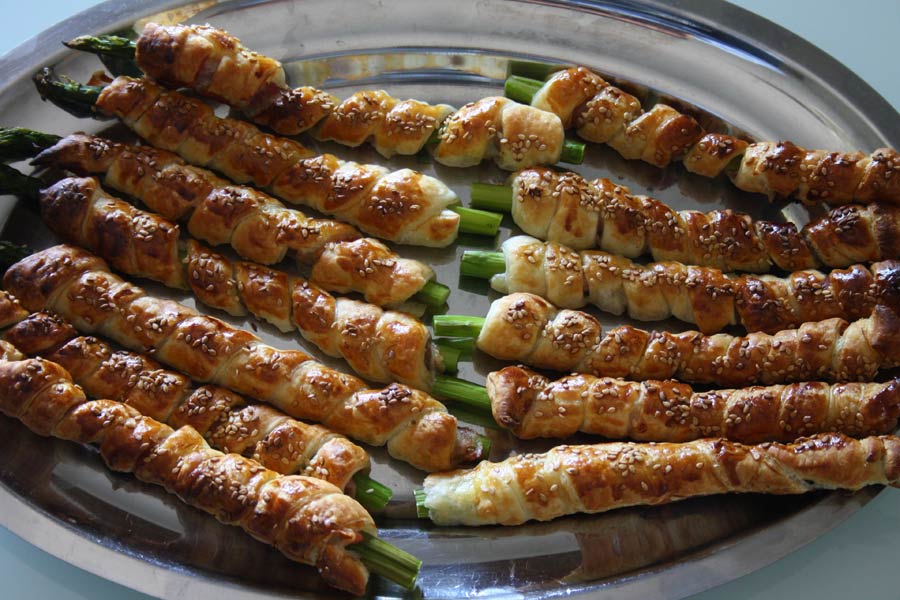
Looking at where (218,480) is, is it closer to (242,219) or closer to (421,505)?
(421,505)

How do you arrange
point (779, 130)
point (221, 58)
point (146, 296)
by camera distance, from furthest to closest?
point (779, 130) → point (221, 58) → point (146, 296)

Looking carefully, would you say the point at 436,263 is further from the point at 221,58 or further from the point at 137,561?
the point at 137,561

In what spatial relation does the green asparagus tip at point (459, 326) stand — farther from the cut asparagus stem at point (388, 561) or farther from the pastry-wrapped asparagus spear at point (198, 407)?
the cut asparagus stem at point (388, 561)

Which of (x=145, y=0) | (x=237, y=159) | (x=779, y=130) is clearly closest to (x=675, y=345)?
(x=779, y=130)

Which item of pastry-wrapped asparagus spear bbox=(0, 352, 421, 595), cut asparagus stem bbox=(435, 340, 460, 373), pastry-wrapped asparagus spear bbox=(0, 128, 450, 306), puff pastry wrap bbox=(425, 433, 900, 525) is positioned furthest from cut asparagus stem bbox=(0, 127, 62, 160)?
puff pastry wrap bbox=(425, 433, 900, 525)

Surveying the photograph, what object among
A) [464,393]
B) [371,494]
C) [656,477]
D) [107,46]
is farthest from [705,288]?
[107,46]

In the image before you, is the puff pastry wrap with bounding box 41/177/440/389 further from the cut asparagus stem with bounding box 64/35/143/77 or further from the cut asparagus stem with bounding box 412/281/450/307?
the cut asparagus stem with bounding box 64/35/143/77

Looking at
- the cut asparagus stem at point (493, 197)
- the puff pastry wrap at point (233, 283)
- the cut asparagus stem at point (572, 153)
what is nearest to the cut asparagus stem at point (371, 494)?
the puff pastry wrap at point (233, 283)
